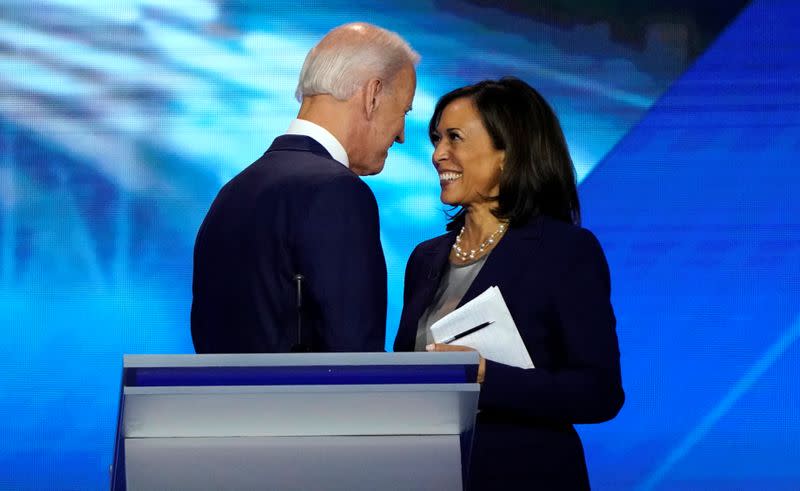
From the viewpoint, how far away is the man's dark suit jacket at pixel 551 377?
6.93 ft

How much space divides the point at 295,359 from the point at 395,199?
3.21m

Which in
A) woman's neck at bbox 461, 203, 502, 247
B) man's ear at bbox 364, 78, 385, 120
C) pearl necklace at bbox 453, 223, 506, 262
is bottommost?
pearl necklace at bbox 453, 223, 506, 262

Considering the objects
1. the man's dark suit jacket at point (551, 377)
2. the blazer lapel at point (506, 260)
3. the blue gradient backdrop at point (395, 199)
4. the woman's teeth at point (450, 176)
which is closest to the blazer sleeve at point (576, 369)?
the man's dark suit jacket at point (551, 377)

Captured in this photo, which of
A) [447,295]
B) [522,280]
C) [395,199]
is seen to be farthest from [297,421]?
[395,199]

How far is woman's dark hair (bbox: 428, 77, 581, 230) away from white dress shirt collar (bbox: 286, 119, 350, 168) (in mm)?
450

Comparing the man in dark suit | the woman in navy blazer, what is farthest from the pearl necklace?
the man in dark suit

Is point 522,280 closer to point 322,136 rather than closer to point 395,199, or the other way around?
point 322,136

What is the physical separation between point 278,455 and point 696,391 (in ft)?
11.1

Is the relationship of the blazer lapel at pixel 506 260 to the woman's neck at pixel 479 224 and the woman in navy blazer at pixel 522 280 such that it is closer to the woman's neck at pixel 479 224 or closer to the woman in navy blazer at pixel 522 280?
the woman in navy blazer at pixel 522 280

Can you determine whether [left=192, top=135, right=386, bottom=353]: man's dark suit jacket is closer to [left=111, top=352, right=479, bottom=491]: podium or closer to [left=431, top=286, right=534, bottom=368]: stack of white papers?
[left=431, top=286, right=534, bottom=368]: stack of white papers

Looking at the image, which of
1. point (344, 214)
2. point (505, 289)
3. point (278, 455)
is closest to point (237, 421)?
point (278, 455)

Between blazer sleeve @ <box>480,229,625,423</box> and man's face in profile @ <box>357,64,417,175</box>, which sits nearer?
blazer sleeve @ <box>480,229,625,423</box>

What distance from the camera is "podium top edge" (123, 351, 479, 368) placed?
4.03 feet

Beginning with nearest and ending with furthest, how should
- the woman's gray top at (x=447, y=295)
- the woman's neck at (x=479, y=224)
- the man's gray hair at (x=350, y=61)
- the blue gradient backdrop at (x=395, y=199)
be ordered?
1. the man's gray hair at (x=350, y=61)
2. the woman's gray top at (x=447, y=295)
3. the woman's neck at (x=479, y=224)
4. the blue gradient backdrop at (x=395, y=199)
